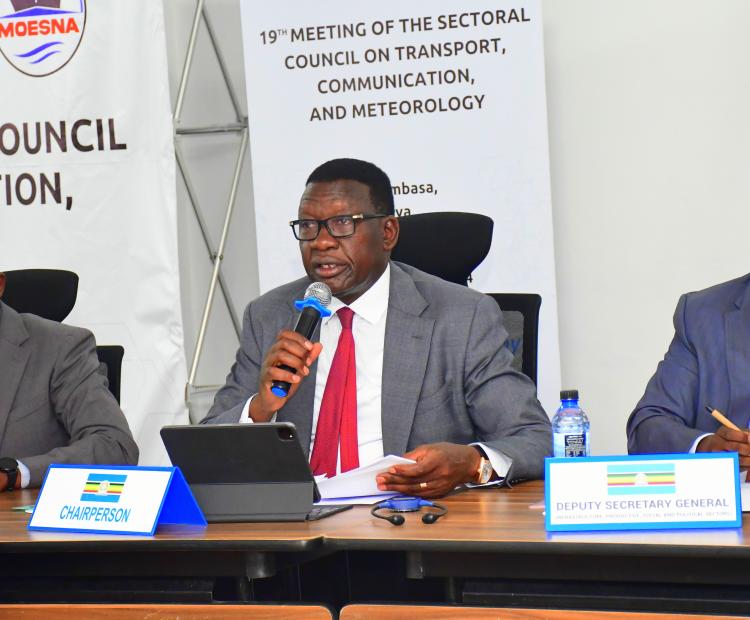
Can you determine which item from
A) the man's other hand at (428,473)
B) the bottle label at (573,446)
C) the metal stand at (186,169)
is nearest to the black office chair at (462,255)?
the bottle label at (573,446)

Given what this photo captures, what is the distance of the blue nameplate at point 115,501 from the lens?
2.02 meters

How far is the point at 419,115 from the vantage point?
4691mm


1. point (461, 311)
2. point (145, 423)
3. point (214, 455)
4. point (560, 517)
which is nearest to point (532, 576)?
point (560, 517)

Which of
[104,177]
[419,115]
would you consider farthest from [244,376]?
[104,177]

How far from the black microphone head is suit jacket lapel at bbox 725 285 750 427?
0.93m

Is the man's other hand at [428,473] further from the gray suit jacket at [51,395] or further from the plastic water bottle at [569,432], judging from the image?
the gray suit jacket at [51,395]

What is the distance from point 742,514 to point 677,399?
0.89 m

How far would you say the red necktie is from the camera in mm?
2723

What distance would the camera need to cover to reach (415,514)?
2.10 m

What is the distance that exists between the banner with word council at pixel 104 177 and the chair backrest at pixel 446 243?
1880 mm

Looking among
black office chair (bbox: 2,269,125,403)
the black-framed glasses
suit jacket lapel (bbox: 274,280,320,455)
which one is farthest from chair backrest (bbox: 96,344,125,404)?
the black-framed glasses

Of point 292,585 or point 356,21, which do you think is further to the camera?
point 356,21

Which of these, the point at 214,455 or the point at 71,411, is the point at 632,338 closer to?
the point at 71,411

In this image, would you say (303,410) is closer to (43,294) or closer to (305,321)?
(305,321)
